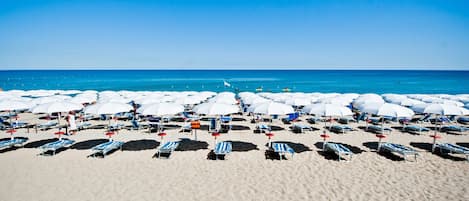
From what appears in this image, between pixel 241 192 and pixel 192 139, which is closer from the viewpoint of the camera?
pixel 241 192

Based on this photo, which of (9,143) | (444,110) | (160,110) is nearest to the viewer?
(9,143)

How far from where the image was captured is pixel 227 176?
6.88 meters

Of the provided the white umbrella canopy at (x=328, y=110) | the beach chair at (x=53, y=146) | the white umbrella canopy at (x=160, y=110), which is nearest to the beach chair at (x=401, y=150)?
the white umbrella canopy at (x=328, y=110)

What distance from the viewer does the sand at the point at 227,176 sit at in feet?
19.1

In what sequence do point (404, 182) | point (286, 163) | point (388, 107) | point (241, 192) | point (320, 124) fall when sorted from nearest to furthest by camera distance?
point (241, 192)
point (404, 182)
point (286, 163)
point (388, 107)
point (320, 124)

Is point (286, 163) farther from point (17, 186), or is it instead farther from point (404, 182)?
point (17, 186)

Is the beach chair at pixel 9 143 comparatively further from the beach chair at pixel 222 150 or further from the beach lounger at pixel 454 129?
the beach lounger at pixel 454 129

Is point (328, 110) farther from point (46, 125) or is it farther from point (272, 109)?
point (46, 125)

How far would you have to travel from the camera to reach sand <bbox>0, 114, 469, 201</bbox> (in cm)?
582

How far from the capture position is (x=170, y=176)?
686 cm

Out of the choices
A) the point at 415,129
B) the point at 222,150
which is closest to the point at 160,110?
the point at 222,150

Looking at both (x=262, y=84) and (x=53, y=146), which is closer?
(x=53, y=146)

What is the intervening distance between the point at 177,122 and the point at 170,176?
862cm

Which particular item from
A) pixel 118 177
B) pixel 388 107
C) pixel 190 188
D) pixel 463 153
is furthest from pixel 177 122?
pixel 463 153
